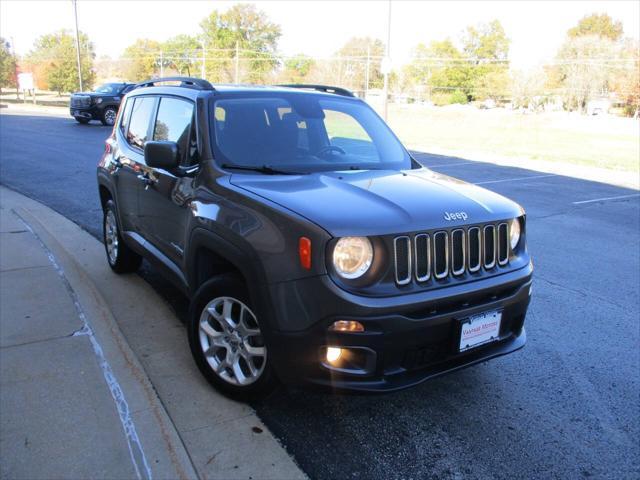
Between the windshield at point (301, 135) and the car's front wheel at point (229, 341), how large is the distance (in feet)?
2.94

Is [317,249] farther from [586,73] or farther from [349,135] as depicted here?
[586,73]

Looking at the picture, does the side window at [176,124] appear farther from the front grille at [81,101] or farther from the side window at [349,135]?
the front grille at [81,101]

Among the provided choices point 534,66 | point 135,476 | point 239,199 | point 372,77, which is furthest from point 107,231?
point 372,77

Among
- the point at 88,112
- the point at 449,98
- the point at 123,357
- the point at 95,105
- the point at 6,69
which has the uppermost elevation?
the point at 6,69

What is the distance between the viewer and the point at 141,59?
8962 centimetres

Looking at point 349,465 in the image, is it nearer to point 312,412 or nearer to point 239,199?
point 312,412

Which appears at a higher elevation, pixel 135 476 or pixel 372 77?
pixel 372 77

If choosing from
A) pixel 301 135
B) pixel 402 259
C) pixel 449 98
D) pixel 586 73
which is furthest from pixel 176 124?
pixel 449 98

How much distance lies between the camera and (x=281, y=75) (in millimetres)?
85875

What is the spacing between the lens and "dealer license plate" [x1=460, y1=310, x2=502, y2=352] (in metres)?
2.95

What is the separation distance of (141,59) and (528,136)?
7444 centimetres

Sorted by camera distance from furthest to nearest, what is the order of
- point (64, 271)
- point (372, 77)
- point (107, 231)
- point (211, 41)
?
point (211, 41)
point (372, 77)
point (107, 231)
point (64, 271)

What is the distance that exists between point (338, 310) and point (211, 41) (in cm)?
11220

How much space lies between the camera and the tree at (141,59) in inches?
3363
